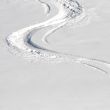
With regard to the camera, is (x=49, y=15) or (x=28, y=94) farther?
(x=49, y=15)

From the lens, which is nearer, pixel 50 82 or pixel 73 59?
pixel 50 82

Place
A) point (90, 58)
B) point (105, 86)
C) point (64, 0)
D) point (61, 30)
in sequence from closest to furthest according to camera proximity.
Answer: point (105, 86) → point (90, 58) → point (61, 30) → point (64, 0)

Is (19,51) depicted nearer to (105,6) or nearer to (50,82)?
(50,82)

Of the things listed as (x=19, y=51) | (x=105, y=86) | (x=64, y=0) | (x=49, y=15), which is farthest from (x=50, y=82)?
(x=64, y=0)

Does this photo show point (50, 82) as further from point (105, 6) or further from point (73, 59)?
point (105, 6)

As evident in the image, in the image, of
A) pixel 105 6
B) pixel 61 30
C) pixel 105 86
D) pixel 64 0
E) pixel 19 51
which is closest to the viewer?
pixel 105 86

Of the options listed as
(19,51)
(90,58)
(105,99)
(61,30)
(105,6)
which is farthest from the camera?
(105,6)

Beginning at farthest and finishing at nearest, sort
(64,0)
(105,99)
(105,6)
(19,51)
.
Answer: (64,0)
(105,6)
(19,51)
(105,99)

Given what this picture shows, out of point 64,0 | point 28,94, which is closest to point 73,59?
point 28,94
